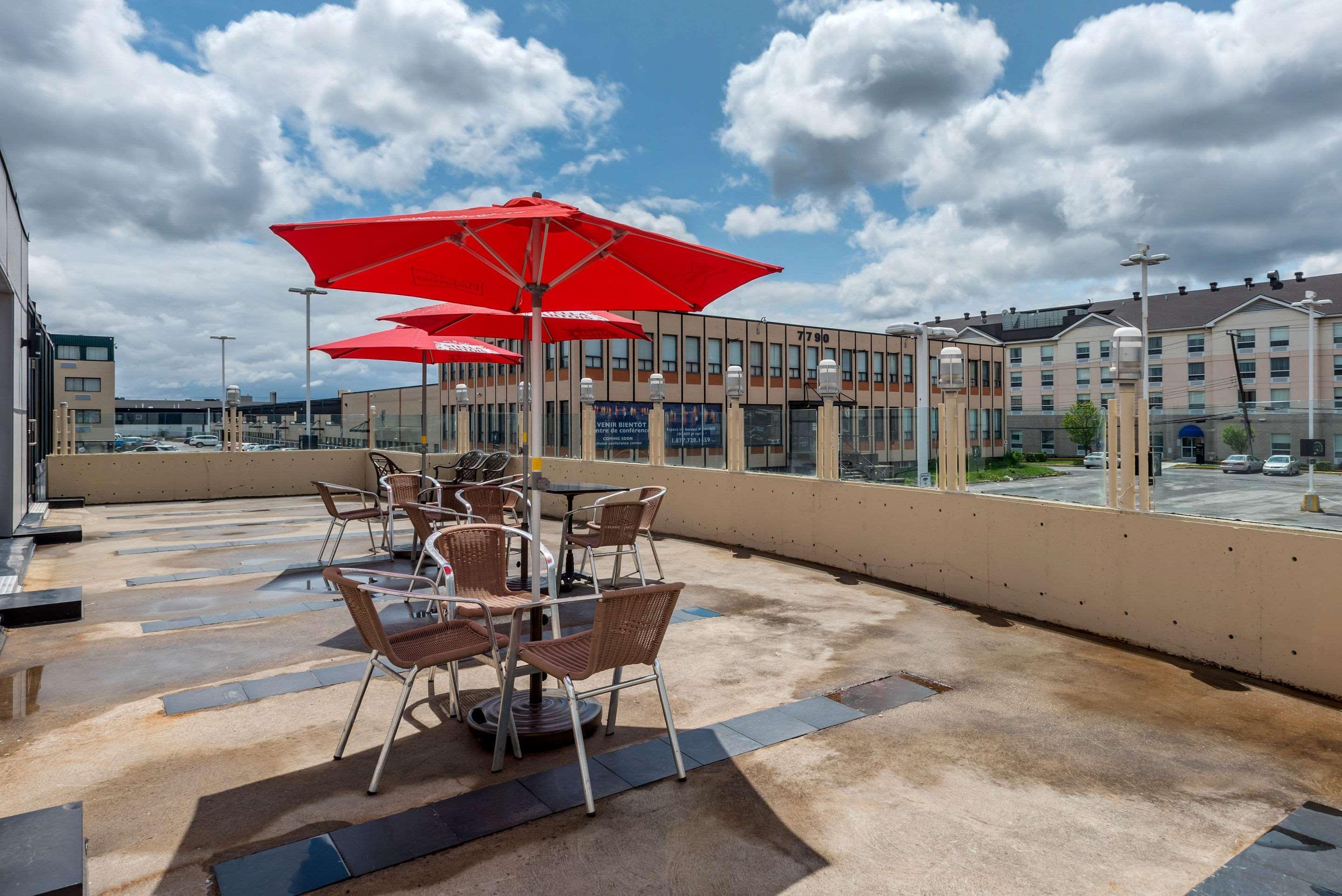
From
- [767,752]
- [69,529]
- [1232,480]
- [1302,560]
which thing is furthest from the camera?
[69,529]

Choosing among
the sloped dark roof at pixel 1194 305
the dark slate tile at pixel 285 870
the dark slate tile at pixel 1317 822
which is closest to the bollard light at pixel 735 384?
the dark slate tile at pixel 1317 822

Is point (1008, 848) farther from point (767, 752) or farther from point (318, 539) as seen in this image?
point (318, 539)

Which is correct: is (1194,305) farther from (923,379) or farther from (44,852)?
(44,852)

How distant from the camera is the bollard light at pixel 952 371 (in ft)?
24.1

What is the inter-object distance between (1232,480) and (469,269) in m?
5.36

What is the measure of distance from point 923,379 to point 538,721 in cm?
1562

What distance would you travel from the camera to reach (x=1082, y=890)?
266 centimetres

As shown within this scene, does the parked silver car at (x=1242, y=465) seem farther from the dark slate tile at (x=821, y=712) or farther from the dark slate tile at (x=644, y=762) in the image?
the dark slate tile at (x=644, y=762)

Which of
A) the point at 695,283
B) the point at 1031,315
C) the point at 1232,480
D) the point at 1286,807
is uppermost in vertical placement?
the point at 1031,315

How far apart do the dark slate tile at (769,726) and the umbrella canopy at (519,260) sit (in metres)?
2.62

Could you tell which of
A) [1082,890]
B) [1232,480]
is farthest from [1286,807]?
[1232,480]

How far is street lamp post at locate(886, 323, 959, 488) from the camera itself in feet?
25.8

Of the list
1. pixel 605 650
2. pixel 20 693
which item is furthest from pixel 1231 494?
pixel 20 693

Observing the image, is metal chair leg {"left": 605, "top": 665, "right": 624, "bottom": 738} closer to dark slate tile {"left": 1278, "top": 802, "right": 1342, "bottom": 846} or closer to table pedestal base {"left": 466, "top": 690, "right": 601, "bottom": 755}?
table pedestal base {"left": 466, "top": 690, "right": 601, "bottom": 755}
